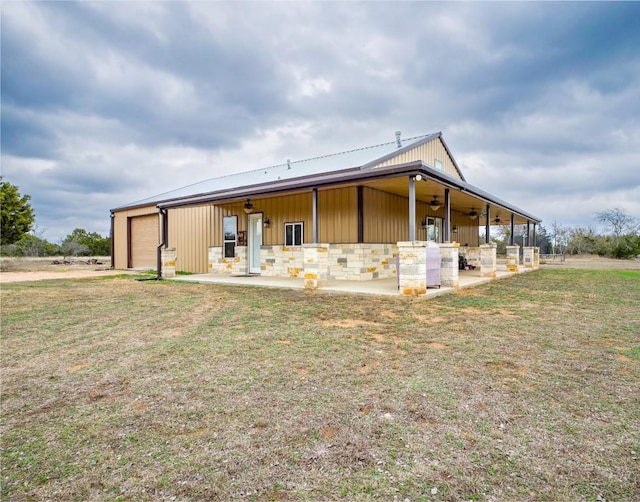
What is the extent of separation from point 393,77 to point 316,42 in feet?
12.1

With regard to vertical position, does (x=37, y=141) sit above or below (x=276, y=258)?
above

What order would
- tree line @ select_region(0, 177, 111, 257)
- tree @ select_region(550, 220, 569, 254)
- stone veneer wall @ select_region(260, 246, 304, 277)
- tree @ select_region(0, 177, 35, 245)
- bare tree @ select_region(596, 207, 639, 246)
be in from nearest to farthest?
stone veneer wall @ select_region(260, 246, 304, 277), tree @ select_region(0, 177, 35, 245), tree line @ select_region(0, 177, 111, 257), bare tree @ select_region(596, 207, 639, 246), tree @ select_region(550, 220, 569, 254)

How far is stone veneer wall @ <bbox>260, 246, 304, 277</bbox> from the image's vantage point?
37.6 feet

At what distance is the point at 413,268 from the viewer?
7020mm

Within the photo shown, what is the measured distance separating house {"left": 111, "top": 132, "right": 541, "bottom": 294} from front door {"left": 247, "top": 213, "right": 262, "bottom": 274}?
4 centimetres

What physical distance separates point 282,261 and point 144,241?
383 inches

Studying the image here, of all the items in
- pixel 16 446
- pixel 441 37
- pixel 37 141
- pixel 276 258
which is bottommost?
pixel 16 446

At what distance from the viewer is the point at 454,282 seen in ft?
Result: 26.8

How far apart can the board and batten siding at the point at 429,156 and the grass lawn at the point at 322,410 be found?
8.13 metres

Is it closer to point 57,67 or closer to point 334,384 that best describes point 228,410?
point 334,384

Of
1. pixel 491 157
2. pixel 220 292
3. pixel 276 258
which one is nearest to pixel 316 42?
pixel 276 258

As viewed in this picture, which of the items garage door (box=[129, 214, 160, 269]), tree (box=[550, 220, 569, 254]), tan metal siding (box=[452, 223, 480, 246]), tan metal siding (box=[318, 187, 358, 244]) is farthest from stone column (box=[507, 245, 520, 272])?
tree (box=[550, 220, 569, 254])

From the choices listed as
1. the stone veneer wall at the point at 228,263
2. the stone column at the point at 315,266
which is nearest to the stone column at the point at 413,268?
the stone column at the point at 315,266

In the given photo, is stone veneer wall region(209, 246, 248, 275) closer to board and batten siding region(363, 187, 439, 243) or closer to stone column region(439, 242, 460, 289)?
board and batten siding region(363, 187, 439, 243)
